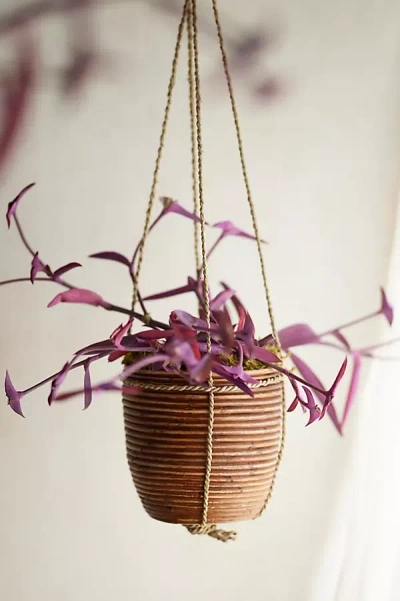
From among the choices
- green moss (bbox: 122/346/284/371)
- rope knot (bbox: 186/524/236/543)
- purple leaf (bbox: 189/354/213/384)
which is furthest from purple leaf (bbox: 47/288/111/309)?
rope knot (bbox: 186/524/236/543)

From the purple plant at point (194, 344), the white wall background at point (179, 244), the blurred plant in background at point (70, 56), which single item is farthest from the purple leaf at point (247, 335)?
the blurred plant in background at point (70, 56)

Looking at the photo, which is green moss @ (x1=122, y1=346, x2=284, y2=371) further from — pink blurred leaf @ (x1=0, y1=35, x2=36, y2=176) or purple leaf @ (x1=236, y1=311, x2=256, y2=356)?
pink blurred leaf @ (x1=0, y1=35, x2=36, y2=176)

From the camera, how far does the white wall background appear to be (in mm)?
1312

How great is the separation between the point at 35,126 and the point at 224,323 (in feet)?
2.44

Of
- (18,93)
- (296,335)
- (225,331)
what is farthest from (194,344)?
(18,93)

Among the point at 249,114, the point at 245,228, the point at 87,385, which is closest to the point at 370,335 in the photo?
the point at 245,228

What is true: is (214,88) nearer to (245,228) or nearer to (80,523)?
(245,228)

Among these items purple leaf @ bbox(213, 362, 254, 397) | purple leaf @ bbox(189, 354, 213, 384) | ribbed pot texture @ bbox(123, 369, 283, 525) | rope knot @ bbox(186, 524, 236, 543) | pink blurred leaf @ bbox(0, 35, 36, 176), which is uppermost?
pink blurred leaf @ bbox(0, 35, 36, 176)

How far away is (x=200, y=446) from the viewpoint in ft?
2.91

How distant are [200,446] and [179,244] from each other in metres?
0.54

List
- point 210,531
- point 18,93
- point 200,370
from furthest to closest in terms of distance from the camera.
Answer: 1. point 18,93
2. point 210,531
3. point 200,370

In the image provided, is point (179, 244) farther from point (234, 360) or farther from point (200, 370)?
point (200, 370)

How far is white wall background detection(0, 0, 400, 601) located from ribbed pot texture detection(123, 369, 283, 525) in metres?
0.42

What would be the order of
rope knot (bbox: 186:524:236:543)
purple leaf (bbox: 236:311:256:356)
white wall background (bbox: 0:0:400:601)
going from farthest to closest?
white wall background (bbox: 0:0:400:601), rope knot (bbox: 186:524:236:543), purple leaf (bbox: 236:311:256:356)
